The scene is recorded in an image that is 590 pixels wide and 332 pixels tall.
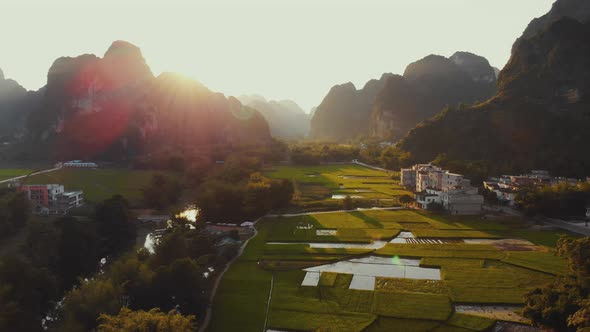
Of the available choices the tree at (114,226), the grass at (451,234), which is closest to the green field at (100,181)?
the tree at (114,226)

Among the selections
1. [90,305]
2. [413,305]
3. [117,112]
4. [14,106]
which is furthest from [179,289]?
[14,106]

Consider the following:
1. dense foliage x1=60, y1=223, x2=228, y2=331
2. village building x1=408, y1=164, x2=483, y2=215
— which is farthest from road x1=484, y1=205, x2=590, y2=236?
dense foliage x1=60, y1=223, x2=228, y2=331

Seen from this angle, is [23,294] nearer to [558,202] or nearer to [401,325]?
[401,325]

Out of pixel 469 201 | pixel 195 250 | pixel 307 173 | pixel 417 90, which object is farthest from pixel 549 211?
pixel 417 90

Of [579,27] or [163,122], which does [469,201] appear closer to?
[579,27]

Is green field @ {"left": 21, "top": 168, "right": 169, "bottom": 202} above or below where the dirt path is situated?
above

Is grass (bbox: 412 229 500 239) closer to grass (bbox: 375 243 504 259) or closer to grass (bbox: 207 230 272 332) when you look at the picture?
Result: grass (bbox: 375 243 504 259)

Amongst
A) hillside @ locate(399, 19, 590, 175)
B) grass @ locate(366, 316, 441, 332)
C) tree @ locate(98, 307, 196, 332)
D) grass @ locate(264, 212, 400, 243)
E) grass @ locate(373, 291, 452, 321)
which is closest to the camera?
tree @ locate(98, 307, 196, 332)
